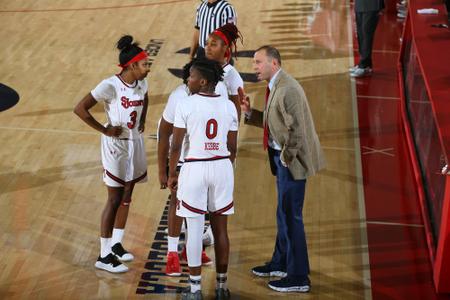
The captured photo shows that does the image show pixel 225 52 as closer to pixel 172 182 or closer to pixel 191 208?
pixel 172 182

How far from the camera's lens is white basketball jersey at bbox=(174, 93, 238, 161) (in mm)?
5832

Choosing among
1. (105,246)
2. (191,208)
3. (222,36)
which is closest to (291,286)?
(191,208)

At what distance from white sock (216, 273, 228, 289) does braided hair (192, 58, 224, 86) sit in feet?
4.43

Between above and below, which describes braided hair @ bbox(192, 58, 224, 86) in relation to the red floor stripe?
above

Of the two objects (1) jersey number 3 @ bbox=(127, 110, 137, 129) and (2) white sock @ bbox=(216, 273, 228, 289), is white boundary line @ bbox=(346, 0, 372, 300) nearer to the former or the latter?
(2) white sock @ bbox=(216, 273, 228, 289)

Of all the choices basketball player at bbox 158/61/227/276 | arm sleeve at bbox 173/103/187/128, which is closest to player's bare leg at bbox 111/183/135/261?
basketball player at bbox 158/61/227/276

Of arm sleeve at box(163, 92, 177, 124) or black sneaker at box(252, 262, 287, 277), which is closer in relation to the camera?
arm sleeve at box(163, 92, 177, 124)

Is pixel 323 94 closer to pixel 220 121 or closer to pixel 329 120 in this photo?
pixel 329 120

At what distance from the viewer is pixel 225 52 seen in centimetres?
667

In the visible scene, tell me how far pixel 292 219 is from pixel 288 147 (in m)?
0.54

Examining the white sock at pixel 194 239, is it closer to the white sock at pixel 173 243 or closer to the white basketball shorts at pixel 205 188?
the white basketball shorts at pixel 205 188

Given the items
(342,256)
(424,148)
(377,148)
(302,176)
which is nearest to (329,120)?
(377,148)

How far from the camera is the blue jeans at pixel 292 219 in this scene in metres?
6.28

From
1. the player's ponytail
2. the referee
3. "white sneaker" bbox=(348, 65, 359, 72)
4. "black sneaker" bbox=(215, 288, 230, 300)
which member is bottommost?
"black sneaker" bbox=(215, 288, 230, 300)
